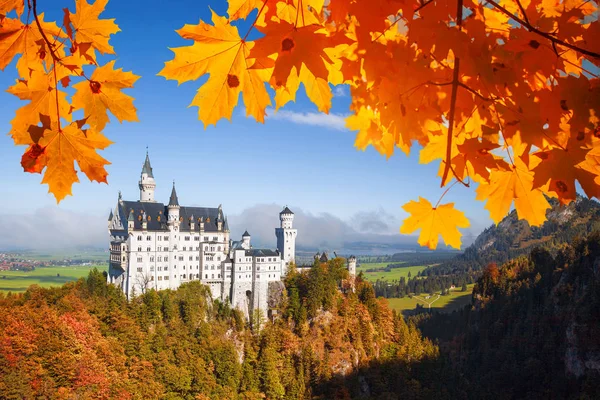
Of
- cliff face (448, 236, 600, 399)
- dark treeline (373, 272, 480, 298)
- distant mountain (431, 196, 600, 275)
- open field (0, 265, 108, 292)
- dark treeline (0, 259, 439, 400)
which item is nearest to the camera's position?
dark treeline (0, 259, 439, 400)

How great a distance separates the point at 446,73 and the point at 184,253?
30653 mm

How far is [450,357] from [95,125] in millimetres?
50261

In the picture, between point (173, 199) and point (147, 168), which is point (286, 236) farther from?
point (147, 168)

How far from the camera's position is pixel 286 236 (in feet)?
110

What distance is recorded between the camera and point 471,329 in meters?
46.6

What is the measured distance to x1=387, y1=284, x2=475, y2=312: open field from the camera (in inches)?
2643

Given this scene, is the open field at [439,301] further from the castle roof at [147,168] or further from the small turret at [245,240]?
the castle roof at [147,168]

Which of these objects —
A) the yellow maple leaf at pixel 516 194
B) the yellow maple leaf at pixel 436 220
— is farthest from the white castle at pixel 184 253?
the yellow maple leaf at pixel 516 194

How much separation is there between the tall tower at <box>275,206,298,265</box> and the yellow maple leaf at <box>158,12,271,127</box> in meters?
32.2

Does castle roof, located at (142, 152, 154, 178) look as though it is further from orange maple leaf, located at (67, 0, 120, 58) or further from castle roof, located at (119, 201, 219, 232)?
orange maple leaf, located at (67, 0, 120, 58)

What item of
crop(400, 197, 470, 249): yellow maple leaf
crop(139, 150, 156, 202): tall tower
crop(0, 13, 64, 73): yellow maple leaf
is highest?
crop(139, 150, 156, 202): tall tower

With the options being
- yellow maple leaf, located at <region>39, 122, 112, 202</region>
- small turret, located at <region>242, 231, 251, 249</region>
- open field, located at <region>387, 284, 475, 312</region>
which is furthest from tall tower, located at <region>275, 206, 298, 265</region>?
open field, located at <region>387, 284, 475, 312</region>

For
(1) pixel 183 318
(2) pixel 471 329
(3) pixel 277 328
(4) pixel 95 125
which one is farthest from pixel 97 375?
(2) pixel 471 329

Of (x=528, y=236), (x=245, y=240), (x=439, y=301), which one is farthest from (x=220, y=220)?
(x=528, y=236)
